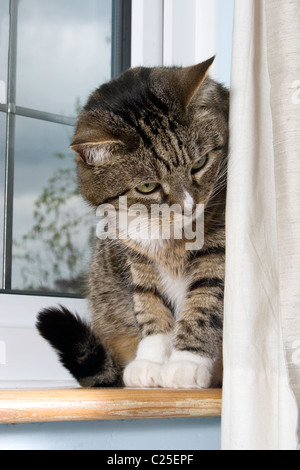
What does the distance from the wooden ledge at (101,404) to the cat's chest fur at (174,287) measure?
9.2 inches

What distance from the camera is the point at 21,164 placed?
146cm

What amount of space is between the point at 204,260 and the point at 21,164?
587 mm

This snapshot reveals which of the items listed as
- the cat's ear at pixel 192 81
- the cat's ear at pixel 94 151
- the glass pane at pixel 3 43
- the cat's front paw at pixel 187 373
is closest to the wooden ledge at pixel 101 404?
the cat's front paw at pixel 187 373

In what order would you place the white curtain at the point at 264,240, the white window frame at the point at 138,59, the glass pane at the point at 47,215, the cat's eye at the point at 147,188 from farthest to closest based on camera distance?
the glass pane at the point at 47,215 < the white window frame at the point at 138,59 < the cat's eye at the point at 147,188 < the white curtain at the point at 264,240

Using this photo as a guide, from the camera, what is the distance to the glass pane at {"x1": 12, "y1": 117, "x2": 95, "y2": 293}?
4.75 ft

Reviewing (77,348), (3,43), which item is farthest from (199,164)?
(3,43)

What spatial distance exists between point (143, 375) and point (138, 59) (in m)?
0.97

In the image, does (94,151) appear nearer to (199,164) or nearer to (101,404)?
(199,164)

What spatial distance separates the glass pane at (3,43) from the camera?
56.8 inches

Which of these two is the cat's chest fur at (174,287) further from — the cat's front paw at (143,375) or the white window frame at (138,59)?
the white window frame at (138,59)

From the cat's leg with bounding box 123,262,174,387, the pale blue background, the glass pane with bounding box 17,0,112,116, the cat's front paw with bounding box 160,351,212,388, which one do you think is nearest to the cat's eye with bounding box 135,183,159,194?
the cat's leg with bounding box 123,262,174,387

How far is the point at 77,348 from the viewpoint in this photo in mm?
1070
